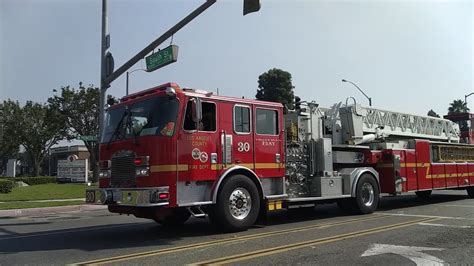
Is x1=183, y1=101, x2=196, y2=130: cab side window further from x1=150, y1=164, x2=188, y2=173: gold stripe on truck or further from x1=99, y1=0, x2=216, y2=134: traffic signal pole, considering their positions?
x1=99, y1=0, x2=216, y2=134: traffic signal pole

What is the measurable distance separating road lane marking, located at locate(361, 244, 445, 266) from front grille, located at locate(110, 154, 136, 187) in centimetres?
455

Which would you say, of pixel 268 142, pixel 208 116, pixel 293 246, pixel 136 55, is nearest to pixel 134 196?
pixel 208 116

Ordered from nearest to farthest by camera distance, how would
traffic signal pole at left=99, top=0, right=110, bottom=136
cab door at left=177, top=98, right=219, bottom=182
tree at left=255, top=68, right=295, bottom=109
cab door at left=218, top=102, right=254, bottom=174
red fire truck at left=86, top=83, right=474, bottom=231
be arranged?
red fire truck at left=86, top=83, right=474, bottom=231, cab door at left=177, top=98, right=219, bottom=182, cab door at left=218, top=102, right=254, bottom=174, traffic signal pole at left=99, top=0, right=110, bottom=136, tree at left=255, top=68, right=295, bottom=109

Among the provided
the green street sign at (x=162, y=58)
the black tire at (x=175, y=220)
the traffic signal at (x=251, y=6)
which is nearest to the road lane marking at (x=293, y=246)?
the black tire at (x=175, y=220)

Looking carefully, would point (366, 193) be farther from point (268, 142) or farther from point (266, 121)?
point (266, 121)

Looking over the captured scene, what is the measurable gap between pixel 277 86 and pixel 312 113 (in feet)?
164

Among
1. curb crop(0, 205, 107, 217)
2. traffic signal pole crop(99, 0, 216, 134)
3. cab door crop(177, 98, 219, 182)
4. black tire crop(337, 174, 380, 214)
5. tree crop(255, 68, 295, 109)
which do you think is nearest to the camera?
cab door crop(177, 98, 219, 182)

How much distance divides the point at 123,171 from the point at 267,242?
3192 millimetres

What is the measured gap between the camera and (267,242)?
8820mm

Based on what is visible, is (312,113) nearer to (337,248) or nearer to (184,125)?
(184,125)

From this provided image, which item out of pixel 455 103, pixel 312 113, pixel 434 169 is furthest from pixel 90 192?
pixel 455 103

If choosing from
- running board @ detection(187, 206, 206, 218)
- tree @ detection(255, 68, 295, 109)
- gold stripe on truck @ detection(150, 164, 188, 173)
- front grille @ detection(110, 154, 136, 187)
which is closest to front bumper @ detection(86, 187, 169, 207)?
front grille @ detection(110, 154, 136, 187)

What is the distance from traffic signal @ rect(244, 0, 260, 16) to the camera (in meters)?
14.2

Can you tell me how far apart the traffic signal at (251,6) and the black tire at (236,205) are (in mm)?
5939
